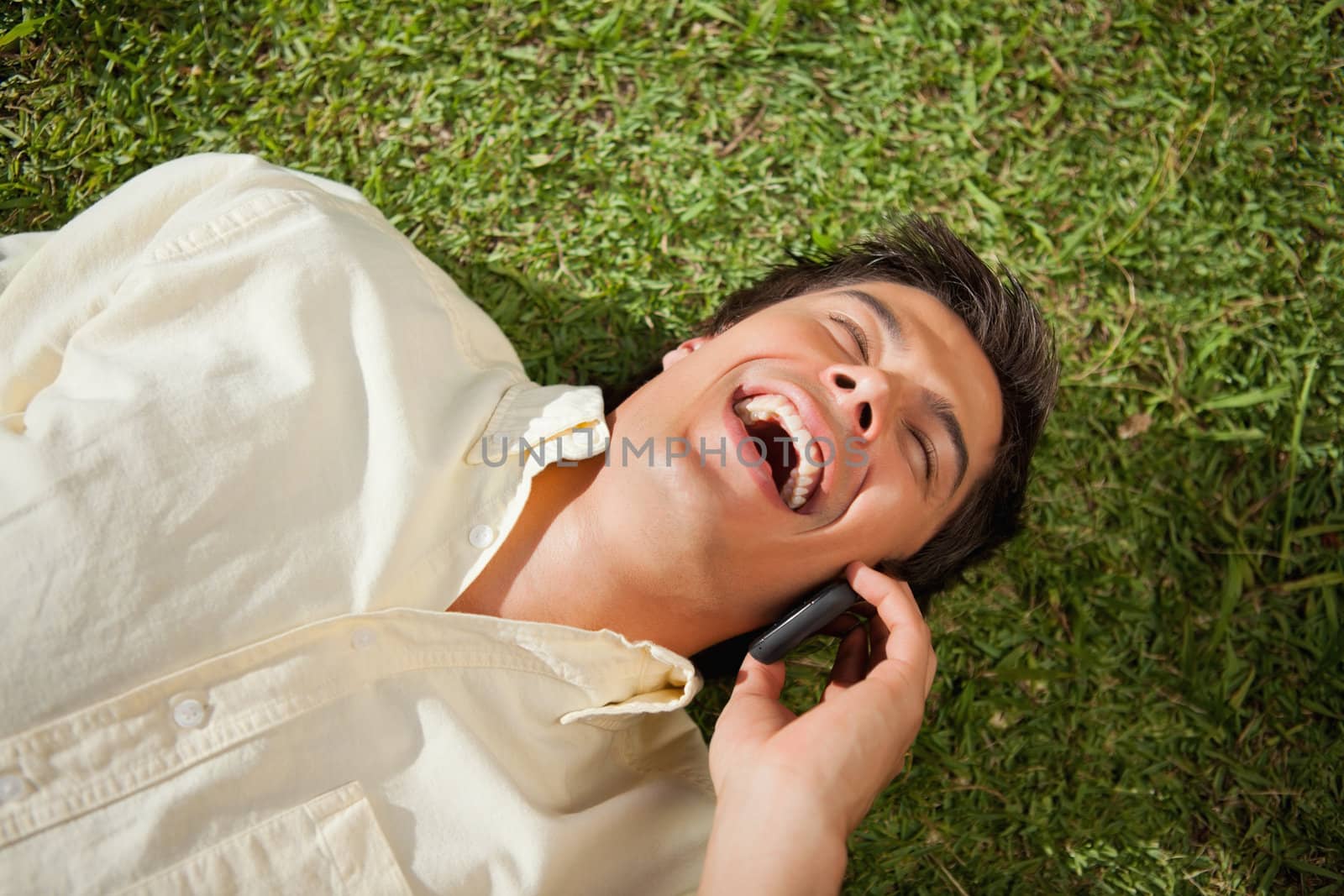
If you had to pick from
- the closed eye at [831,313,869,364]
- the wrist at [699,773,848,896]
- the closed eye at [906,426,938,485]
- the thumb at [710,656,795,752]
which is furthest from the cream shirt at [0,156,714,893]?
the closed eye at [906,426,938,485]

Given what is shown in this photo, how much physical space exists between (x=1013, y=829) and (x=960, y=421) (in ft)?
4.77

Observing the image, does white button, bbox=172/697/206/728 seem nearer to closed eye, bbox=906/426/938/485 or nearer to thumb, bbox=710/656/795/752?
thumb, bbox=710/656/795/752

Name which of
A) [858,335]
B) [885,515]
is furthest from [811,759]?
[858,335]

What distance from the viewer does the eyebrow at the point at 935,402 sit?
207 cm

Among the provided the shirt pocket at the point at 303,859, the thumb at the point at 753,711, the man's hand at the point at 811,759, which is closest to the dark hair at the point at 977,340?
the man's hand at the point at 811,759

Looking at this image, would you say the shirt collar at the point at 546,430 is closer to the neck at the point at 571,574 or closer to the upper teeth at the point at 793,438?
the neck at the point at 571,574

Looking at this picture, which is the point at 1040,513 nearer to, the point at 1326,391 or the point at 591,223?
the point at 1326,391

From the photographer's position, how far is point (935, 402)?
2.07 m

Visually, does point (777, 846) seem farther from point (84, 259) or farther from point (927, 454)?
point (84, 259)

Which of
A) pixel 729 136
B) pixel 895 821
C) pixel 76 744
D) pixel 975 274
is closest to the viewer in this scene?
pixel 76 744

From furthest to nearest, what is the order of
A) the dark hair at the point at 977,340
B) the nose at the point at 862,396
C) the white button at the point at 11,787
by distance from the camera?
the dark hair at the point at 977,340 → the nose at the point at 862,396 → the white button at the point at 11,787

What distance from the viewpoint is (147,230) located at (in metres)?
2.24

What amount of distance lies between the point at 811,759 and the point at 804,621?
0.34m

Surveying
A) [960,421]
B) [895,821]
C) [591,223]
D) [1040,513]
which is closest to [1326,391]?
[1040,513]
